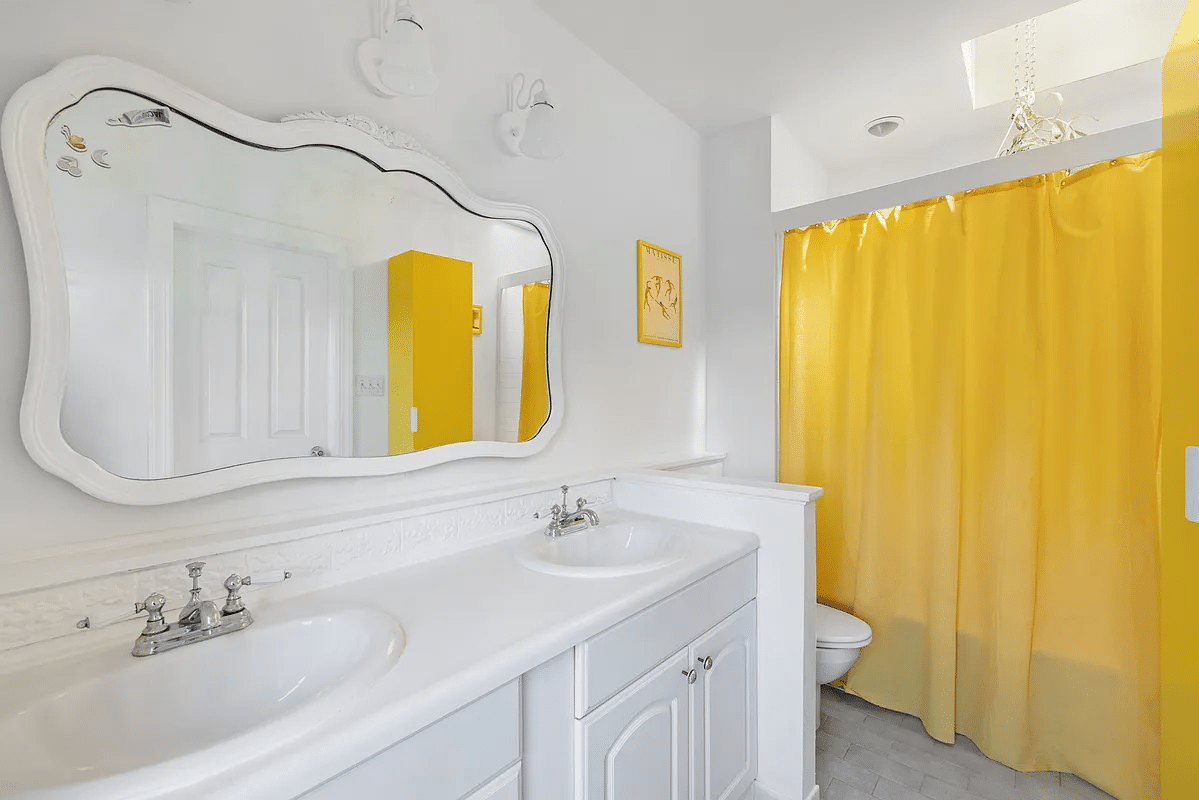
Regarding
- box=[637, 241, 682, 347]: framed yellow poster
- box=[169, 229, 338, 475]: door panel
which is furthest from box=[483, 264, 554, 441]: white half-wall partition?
box=[637, 241, 682, 347]: framed yellow poster

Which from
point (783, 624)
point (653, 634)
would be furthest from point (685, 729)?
point (783, 624)

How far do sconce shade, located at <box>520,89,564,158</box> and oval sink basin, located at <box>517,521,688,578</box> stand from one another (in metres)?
1.18

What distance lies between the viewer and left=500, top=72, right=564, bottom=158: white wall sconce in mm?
1579

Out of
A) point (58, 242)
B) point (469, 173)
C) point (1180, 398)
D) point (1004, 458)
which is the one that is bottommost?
point (1004, 458)

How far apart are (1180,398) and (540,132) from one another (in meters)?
1.62

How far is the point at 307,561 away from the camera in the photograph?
1.13 metres

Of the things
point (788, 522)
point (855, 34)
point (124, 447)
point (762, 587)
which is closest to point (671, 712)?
point (762, 587)

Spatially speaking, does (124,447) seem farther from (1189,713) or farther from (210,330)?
(1189,713)

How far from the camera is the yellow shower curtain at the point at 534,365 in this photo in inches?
65.9

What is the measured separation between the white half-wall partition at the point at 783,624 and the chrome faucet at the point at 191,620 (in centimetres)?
125

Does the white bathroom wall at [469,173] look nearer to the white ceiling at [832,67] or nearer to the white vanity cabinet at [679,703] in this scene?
the white ceiling at [832,67]

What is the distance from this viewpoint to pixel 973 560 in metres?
1.88

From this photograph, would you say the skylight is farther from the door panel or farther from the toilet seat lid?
the door panel

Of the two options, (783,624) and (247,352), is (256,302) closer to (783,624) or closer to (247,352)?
(247,352)
